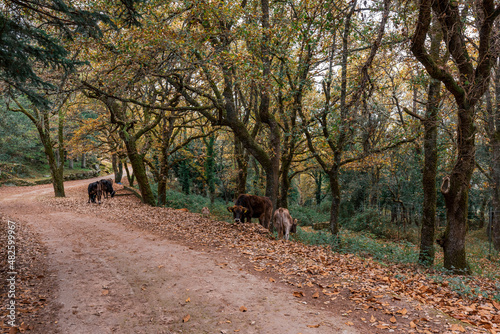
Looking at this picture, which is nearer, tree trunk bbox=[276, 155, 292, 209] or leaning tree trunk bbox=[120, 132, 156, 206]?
tree trunk bbox=[276, 155, 292, 209]

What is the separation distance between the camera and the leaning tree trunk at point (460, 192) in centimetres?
779

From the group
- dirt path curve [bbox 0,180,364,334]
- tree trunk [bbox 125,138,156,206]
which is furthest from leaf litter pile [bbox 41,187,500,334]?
tree trunk [bbox 125,138,156,206]

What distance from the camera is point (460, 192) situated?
801 cm

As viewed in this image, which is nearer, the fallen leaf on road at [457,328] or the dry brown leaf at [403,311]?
the fallen leaf on road at [457,328]

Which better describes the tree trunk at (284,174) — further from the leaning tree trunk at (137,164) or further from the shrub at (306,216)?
the shrub at (306,216)

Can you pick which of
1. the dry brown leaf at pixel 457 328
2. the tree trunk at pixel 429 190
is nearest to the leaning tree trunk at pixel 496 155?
the tree trunk at pixel 429 190

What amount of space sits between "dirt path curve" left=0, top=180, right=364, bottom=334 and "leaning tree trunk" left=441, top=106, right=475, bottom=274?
580 centimetres

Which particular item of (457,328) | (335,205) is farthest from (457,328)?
(335,205)

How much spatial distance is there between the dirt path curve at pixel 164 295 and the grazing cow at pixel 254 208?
405 cm

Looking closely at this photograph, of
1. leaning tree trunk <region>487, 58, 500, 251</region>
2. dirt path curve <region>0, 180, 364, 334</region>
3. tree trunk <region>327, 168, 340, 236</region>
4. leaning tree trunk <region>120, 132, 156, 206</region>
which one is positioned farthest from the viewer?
leaning tree trunk <region>120, 132, 156, 206</region>

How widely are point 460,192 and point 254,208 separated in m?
7.65

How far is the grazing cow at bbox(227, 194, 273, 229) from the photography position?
12.2 m

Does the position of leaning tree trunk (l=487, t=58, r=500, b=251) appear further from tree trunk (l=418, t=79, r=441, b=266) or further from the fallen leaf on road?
the fallen leaf on road

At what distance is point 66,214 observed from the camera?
14.6 m
